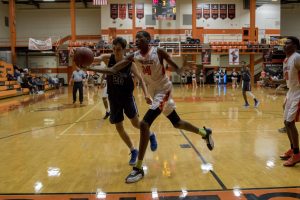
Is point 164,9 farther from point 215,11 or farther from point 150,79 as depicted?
point 150,79

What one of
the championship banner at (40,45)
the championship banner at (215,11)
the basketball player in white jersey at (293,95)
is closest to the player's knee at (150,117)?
the basketball player in white jersey at (293,95)

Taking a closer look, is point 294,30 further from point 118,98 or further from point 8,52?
point 118,98

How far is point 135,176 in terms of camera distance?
4.48 m

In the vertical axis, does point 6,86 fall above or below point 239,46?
below

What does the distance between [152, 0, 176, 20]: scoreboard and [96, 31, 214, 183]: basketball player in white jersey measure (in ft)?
80.3

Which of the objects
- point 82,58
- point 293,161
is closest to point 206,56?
point 293,161

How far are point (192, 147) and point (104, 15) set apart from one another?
3080 centimetres

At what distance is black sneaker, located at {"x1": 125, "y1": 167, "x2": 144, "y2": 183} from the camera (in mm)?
4404

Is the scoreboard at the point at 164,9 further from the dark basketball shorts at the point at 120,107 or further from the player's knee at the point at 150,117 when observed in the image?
the player's knee at the point at 150,117

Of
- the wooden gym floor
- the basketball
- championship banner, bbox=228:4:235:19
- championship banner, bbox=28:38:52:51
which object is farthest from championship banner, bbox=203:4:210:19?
the basketball

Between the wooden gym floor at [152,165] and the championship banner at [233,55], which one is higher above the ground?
the championship banner at [233,55]

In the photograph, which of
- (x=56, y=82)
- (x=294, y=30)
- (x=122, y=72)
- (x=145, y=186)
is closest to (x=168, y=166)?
(x=145, y=186)

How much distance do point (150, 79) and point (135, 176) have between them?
1295mm

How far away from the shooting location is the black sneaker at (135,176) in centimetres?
440
